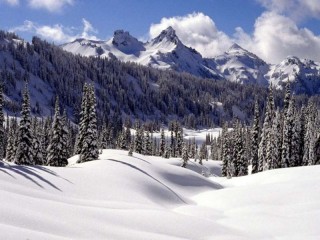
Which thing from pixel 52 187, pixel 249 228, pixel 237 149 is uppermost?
pixel 237 149

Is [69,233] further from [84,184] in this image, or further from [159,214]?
[84,184]

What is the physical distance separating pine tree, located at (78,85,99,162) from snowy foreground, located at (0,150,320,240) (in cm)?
1370

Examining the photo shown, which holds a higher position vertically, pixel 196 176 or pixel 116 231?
pixel 196 176

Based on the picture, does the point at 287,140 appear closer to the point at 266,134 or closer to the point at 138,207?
the point at 266,134

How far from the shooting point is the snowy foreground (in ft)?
47.2

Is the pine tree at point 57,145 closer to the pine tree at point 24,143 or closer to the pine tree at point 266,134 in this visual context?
the pine tree at point 24,143

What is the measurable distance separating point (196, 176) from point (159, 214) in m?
Answer: 24.0

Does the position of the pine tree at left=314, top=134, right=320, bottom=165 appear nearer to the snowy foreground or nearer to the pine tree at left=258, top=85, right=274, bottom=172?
the pine tree at left=258, top=85, right=274, bottom=172

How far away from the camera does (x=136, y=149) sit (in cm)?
9600

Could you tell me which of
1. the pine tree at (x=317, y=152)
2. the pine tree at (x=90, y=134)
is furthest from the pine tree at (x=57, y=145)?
the pine tree at (x=317, y=152)

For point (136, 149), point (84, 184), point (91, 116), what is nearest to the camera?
point (84, 184)

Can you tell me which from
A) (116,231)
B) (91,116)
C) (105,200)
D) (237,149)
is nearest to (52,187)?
(105,200)

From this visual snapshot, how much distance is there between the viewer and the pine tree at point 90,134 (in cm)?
5328

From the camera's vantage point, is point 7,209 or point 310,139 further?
point 310,139
